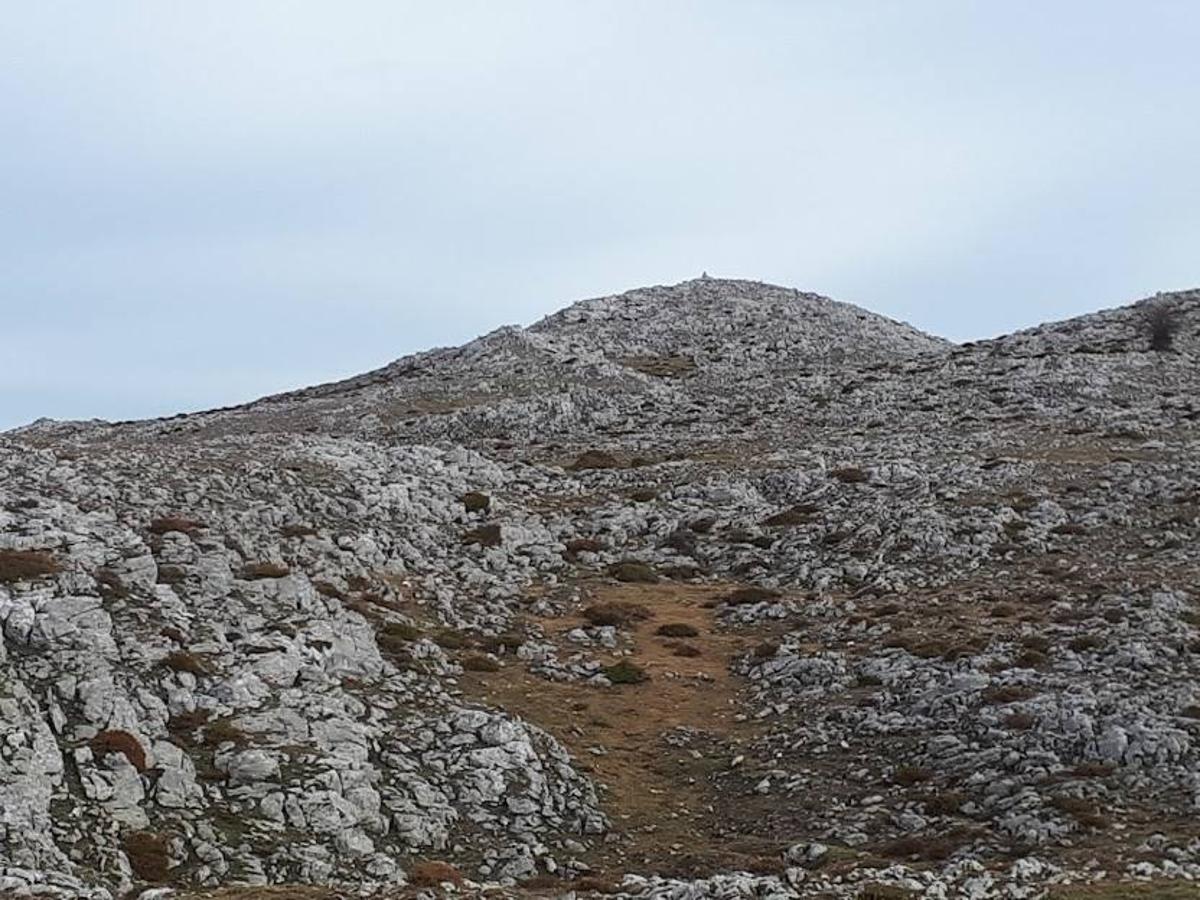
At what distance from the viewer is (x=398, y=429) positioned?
221 ft

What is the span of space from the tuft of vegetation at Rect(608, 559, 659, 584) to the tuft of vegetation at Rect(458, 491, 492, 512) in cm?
709

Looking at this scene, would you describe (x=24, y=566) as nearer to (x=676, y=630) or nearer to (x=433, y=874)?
(x=433, y=874)

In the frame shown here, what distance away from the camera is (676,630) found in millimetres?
37156

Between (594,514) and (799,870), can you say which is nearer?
(799,870)

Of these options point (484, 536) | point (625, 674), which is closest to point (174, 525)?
point (484, 536)

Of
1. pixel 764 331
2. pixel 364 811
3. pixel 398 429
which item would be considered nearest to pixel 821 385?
pixel 764 331

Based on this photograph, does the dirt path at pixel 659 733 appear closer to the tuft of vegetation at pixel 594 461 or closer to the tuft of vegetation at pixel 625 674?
the tuft of vegetation at pixel 625 674

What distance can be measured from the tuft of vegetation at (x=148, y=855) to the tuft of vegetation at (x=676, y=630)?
18864 mm

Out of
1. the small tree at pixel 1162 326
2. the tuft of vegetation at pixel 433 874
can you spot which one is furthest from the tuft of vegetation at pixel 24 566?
the small tree at pixel 1162 326

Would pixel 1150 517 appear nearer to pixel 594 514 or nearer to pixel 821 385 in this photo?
pixel 594 514

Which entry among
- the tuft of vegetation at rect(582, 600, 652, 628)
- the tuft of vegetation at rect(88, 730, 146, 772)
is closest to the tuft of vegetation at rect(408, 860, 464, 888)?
the tuft of vegetation at rect(88, 730, 146, 772)

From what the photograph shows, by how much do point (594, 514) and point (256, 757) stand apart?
25118 mm

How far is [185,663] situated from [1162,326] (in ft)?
230

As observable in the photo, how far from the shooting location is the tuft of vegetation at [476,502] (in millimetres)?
47188
